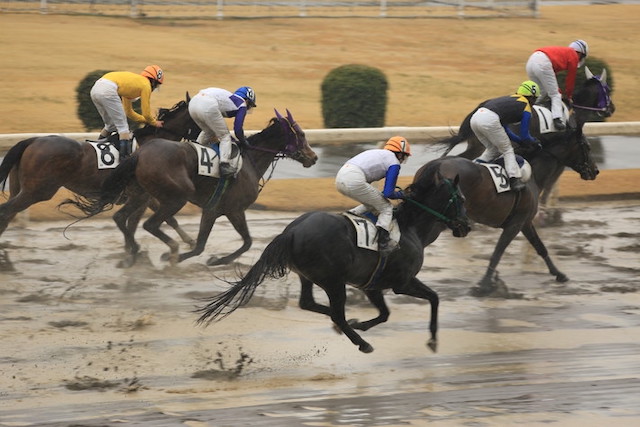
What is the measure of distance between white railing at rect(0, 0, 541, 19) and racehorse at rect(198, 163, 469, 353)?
76.9 feet

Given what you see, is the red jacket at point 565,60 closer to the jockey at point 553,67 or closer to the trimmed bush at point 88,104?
the jockey at point 553,67

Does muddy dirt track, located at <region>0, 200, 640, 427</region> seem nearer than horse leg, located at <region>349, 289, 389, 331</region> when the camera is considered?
Yes

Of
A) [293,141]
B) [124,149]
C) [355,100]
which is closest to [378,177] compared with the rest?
[293,141]

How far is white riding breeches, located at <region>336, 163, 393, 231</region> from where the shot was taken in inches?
384

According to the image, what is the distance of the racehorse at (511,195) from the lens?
12203mm

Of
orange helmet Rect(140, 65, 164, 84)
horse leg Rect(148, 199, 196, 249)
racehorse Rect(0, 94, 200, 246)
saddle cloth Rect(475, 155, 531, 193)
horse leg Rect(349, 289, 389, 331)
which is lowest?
horse leg Rect(148, 199, 196, 249)

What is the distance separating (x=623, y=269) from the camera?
44.4 feet

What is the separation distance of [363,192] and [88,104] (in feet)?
30.4

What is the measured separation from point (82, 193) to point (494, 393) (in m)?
5.99

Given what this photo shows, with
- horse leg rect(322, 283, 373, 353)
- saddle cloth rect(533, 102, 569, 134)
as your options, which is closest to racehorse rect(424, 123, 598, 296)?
saddle cloth rect(533, 102, 569, 134)

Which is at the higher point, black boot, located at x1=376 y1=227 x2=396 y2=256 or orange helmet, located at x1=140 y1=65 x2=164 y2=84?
orange helmet, located at x1=140 y1=65 x2=164 y2=84

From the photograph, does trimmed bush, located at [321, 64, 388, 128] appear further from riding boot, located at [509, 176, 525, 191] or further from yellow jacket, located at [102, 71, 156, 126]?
riding boot, located at [509, 176, 525, 191]

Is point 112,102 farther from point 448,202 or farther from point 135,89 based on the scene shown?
point 448,202

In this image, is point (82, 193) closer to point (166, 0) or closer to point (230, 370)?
point (230, 370)
